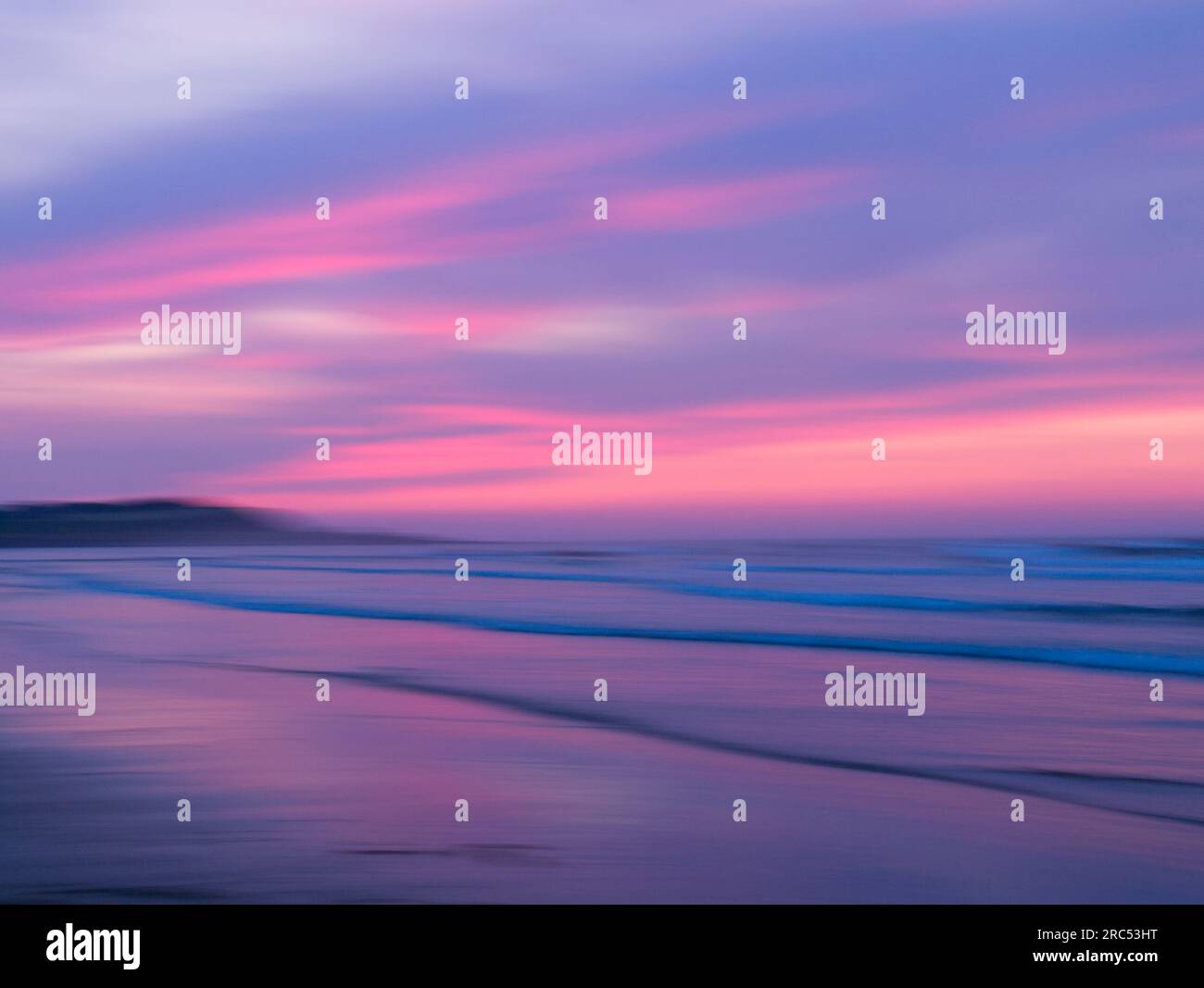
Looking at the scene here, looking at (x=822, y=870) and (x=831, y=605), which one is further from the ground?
(x=831, y=605)

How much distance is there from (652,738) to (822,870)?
1.77 meters

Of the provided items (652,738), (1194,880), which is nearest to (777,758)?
(652,738)

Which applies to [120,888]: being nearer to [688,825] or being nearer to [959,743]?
[688,825]

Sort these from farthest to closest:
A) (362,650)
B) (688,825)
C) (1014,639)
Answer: (1014,639), (362,650), (688,825)

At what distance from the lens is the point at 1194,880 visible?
4.11 meters

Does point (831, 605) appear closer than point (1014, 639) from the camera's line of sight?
No

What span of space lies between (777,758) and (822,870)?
1375mm
